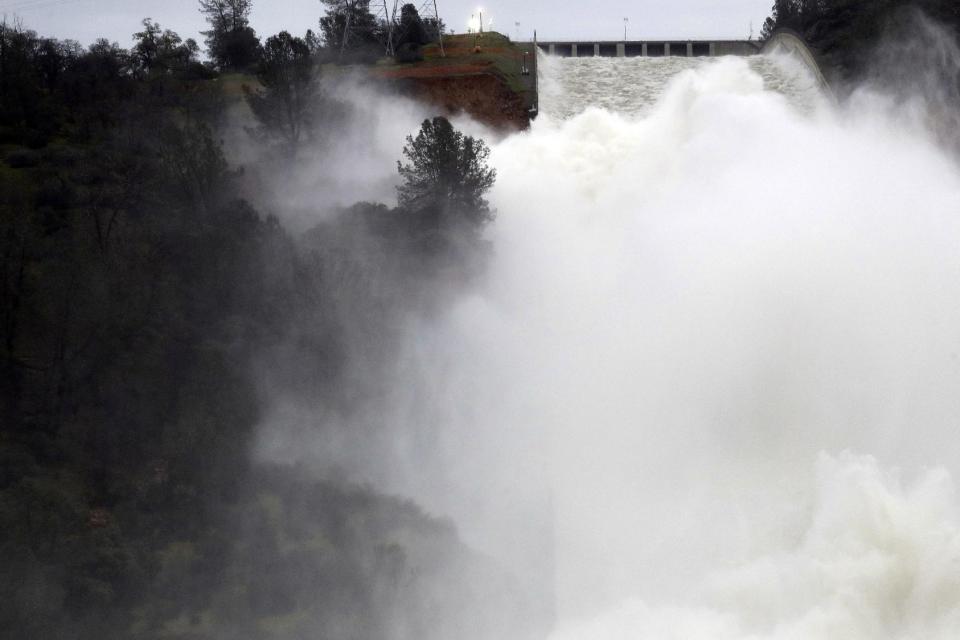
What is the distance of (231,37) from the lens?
210 feet

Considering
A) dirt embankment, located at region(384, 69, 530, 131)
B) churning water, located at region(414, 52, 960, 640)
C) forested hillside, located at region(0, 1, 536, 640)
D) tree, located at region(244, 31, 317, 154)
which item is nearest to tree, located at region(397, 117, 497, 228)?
forested hillside, located at region(0, 1, 536, 640)

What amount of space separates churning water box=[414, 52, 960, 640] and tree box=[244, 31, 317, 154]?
8814 mm

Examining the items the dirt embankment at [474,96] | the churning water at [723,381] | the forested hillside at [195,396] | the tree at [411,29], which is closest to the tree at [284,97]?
the forested hillside at [195,396]

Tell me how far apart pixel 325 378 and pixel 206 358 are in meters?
4.04

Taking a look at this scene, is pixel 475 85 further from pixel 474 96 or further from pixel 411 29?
pixel 411 29

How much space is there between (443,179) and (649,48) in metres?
43.2

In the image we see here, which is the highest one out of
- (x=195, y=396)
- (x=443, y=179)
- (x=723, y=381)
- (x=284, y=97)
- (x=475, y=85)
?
(x=475, y=85)

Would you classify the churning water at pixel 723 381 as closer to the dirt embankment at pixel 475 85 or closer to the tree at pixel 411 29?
the dirt embankment at pixel 475 85

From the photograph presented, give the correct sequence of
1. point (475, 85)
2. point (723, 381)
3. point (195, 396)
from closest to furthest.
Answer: point (195, 396) → point (723, 381) → point (475, 85)

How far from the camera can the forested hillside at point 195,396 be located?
27094mm

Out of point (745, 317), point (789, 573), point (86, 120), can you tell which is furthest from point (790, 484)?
point (86, 120)

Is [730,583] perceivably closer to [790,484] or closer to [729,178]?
[790,484]

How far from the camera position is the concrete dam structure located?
238ft

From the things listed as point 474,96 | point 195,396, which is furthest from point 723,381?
point 474,96
